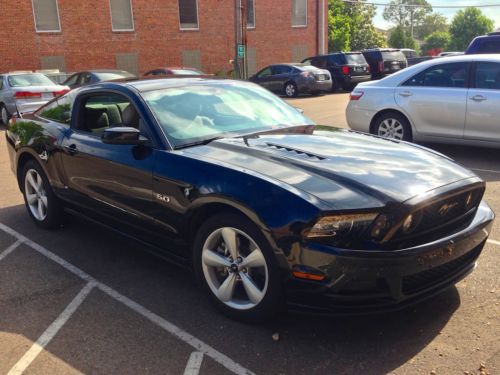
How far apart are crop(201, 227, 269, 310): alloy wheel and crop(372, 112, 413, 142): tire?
5251mm

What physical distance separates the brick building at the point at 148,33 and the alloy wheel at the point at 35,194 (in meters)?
16.3

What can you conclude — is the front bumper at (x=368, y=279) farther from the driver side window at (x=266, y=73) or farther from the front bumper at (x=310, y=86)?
the driver side window at (x=266, y=73)

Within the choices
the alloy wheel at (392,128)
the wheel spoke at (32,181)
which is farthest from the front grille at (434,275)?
the alloy wheel at (392,128)

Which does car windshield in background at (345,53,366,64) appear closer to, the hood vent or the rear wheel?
the rear wheel

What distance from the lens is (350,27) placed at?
44594 mm

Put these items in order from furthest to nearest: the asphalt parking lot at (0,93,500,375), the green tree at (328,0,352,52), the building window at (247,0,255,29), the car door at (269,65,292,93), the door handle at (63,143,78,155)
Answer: the green tree at (328,0,352,52) → the building window at (247,0,255,29) → the car door at (269,65,292,93) → the door handle at (63,143,78,155) → the asphalt parking lot at (0,93,500,375)

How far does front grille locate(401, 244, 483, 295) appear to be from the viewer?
2.94 metres

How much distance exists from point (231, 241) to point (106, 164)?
1489mm

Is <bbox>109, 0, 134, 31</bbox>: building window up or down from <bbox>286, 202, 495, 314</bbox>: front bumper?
up

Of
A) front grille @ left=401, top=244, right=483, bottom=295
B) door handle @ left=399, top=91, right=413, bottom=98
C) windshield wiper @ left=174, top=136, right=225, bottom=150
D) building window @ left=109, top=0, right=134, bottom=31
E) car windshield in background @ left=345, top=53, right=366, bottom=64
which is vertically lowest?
front grille @ left=401, top=244, right=483, bottom=295

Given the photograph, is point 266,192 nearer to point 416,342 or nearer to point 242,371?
point 242,371

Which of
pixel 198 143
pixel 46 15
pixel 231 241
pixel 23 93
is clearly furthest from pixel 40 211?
pixel 46 15

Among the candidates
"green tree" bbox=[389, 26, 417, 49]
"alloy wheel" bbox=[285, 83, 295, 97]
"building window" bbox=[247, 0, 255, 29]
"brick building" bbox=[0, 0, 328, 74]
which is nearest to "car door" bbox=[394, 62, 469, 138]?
"alloy wheel" bbox=[285, 83, 295, 97]

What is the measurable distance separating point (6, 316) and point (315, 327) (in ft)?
6.92
